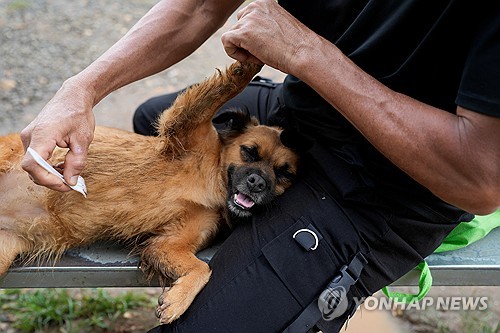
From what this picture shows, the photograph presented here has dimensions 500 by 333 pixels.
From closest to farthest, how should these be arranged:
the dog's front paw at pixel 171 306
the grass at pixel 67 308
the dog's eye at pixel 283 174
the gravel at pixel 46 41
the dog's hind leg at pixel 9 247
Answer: the dog's front paw at pixel 171 306, the dog's hind leg at pixel 9 247, the dog's eye at pixel 283 174, the grass at pixel 67 308, the gravel at pixel 46 41

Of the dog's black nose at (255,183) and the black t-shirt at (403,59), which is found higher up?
the black t-shirt at (403,59)

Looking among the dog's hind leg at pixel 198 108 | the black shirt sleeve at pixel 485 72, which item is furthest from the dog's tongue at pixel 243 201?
the black shirt sleeve at pixel 485 72

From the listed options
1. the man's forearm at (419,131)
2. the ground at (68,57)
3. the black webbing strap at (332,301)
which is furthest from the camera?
the ground at (68,57)

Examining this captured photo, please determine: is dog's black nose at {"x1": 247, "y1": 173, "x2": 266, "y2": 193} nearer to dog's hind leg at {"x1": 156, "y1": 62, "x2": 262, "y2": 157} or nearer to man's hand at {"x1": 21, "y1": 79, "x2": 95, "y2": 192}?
dog's hind leg at {"x1": 156, "y1": 62, "x2": 262, "y2": 157}

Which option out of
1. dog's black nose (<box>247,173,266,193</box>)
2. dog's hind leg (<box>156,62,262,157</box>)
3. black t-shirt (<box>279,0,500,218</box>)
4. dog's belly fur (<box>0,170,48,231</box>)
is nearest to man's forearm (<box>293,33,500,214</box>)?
black t-shirt (<box>279,0,500,218</box>)

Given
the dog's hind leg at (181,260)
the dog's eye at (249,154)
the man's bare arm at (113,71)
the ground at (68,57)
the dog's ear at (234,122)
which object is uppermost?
the man's bare arm at (113,71)

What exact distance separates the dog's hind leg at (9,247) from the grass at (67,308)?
957mm

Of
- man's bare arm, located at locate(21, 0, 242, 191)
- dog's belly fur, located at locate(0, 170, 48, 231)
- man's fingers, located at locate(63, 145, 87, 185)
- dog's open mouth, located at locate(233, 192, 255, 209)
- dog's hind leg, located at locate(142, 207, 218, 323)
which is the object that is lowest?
dog's hind leg, located at locate(142, 207, 218, 323)

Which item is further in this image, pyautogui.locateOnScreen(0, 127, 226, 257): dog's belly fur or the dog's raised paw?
pyautogui.locateOnScreen(0, 127, 226, 257): dog's belly fur

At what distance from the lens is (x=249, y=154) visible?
2.75 metres

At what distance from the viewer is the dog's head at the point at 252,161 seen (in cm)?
257

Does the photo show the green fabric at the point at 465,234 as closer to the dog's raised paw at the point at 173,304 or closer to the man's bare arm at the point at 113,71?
the dog's raised paw at the point at 173,304

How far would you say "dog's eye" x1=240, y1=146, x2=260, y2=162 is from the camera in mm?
2742

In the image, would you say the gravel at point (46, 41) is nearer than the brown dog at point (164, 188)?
No
